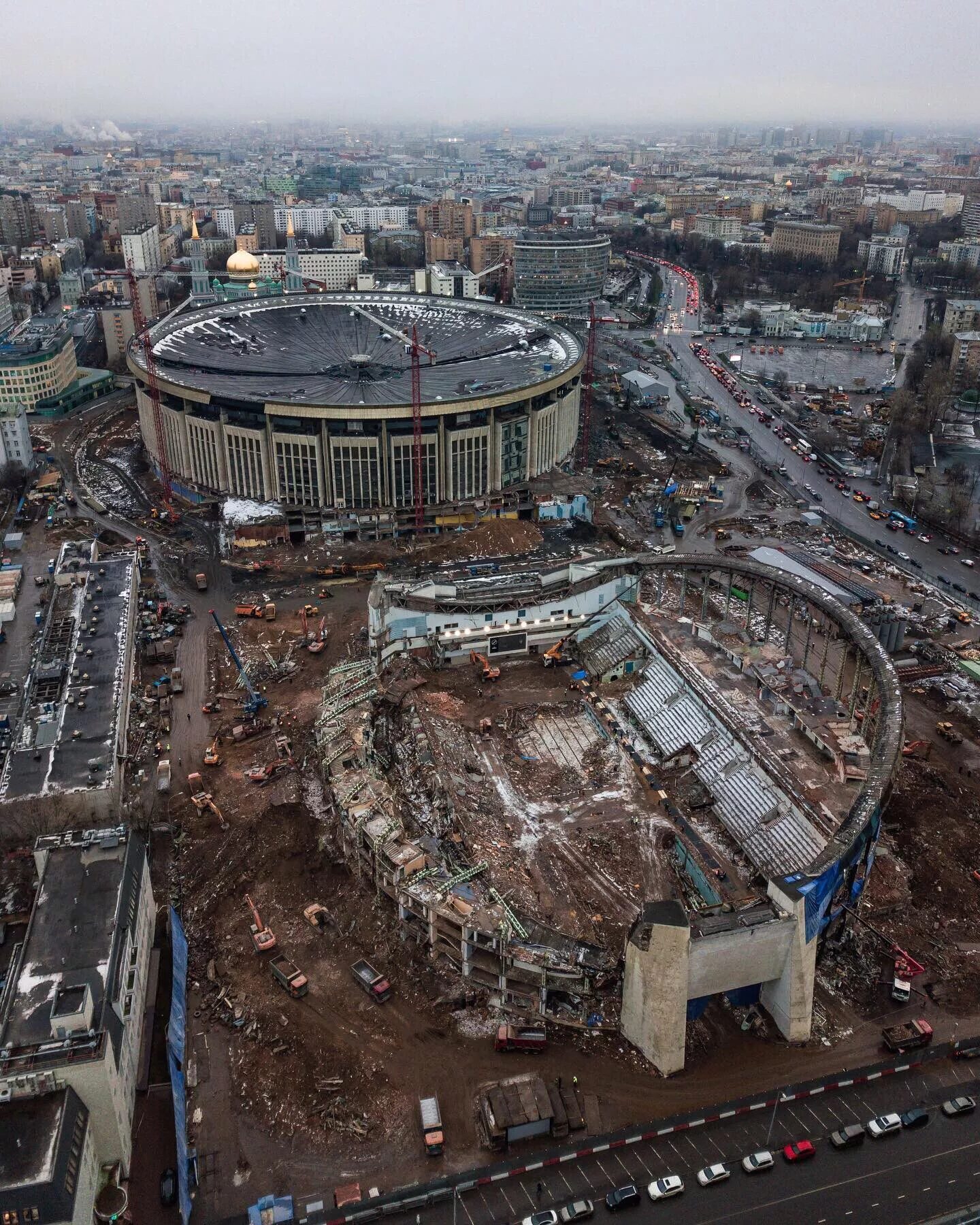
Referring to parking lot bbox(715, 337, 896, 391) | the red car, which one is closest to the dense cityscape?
the red car

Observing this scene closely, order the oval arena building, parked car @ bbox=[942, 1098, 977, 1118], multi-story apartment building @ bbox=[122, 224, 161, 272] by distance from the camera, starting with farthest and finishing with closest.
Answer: multi-story apartment building @ bbox=[122, 224, 161, 272] → the oval arena building → parked car @ bbox=[942, 1098, 977, 1118]

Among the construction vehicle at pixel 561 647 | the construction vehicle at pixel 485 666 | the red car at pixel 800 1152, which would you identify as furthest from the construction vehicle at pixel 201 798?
the red car at pixel 800 1152

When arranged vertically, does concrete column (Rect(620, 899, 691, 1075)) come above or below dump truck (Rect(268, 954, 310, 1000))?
above

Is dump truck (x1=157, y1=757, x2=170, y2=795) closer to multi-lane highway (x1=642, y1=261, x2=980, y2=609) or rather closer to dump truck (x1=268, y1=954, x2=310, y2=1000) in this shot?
dump truck (x1=268, y1=954, x2=310, y2=1000)

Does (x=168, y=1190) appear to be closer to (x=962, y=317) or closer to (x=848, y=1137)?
(x=848, y=1137)

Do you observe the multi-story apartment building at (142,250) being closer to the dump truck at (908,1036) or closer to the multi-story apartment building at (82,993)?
the multi-story apartment building at (82,993)

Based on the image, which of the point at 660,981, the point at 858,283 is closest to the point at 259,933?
the point at 660,981

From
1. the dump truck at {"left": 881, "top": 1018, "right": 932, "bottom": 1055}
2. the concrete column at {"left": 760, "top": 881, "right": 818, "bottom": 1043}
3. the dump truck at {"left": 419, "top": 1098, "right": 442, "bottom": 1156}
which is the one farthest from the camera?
the dump truck at {"left": 881, "top": 1018, "right": 932, "bottom": 1055}

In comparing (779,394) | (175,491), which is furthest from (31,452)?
(779,394)
